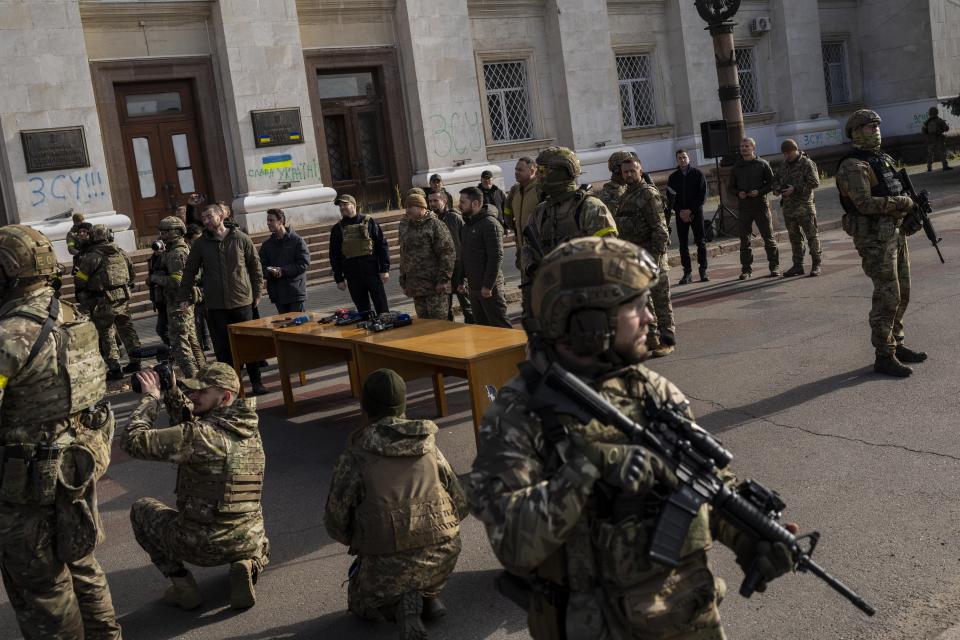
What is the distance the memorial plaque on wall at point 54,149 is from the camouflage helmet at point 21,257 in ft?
47.9

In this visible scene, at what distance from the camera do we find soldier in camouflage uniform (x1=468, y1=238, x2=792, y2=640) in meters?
2.57

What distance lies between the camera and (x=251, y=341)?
10.1 m

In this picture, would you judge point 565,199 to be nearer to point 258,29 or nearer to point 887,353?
point 887,353

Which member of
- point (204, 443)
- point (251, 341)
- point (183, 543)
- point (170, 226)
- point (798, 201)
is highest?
point (170, 226)

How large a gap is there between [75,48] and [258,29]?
3.54 meters

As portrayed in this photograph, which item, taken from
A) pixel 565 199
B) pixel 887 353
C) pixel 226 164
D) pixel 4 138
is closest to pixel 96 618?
pixel 565 199

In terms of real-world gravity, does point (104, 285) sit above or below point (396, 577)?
above

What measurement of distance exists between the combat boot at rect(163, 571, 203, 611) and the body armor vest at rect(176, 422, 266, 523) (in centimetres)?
35

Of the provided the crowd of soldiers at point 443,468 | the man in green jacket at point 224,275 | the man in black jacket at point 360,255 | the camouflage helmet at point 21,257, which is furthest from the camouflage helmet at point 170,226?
the camouflage helmet at point 21,257

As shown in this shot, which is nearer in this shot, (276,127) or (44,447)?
(44,447)

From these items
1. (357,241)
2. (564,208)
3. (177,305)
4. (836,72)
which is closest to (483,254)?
(357,241)

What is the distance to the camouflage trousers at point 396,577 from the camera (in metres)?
4.64

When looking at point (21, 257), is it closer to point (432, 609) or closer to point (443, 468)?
point (443, 468)

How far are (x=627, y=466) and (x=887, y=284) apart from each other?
6.14 meters
